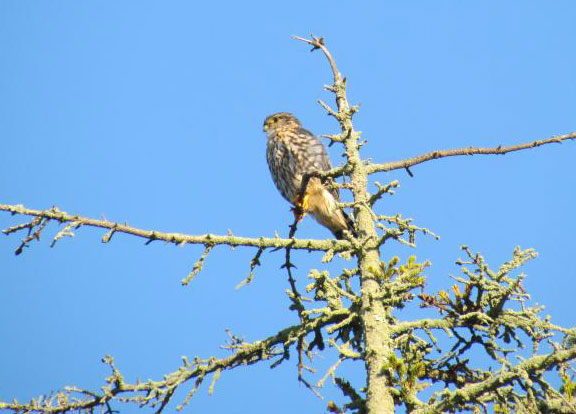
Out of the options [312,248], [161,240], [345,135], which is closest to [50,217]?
[161,240]

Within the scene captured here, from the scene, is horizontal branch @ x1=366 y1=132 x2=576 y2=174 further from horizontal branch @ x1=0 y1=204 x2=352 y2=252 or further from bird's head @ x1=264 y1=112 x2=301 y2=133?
bird's head @ x1=264 y1=112 x2=301 y2=133

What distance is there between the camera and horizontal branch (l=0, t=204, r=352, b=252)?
352 cm

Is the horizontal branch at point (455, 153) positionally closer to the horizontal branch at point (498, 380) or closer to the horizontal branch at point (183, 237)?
the horizontal branch at point (183, 237)

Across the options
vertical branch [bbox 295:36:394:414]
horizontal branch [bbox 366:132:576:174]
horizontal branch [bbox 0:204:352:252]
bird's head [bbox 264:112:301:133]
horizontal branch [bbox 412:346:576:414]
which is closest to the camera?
horizontal branch [bbox 412:346:576:414]

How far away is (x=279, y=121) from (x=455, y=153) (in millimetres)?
4319

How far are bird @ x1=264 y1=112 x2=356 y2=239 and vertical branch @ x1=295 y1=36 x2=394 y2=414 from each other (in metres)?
2.49

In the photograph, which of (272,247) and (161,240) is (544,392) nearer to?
(272,247)

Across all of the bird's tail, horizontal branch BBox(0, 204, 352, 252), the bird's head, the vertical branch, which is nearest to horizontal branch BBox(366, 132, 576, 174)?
the vertical branch

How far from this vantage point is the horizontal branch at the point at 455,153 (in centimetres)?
411

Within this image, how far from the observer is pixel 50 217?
354 centimetres

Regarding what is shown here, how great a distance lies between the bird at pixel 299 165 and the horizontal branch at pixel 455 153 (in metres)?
2.65

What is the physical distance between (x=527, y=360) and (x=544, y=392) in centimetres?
19

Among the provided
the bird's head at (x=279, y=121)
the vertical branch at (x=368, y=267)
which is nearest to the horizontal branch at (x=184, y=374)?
the vertical branch at (x=368, y=267)

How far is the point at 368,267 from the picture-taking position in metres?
4.15
